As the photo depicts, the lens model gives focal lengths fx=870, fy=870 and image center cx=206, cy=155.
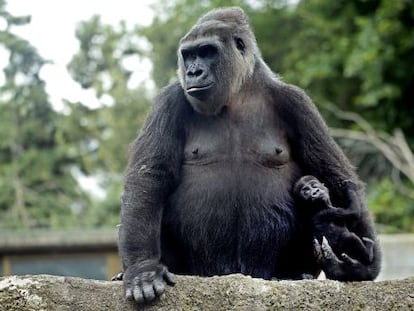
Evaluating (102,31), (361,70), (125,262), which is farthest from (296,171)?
(102,31)

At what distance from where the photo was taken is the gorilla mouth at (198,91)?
16.7ft

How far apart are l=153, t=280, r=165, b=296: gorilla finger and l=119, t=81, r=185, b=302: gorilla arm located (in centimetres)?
8

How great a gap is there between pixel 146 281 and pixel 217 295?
0.38 m

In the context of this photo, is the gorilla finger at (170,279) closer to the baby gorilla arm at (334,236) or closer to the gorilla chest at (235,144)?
the baby gorilla arm at (334,236)

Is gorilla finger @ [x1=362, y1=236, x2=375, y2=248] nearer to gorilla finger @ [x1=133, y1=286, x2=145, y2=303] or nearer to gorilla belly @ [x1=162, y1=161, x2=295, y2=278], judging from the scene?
gorilla belly @ [x1=162, y1=161, x2=295, y2=278]

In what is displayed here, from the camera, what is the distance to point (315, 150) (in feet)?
17.7

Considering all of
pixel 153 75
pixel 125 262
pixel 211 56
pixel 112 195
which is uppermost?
pixel 211 56

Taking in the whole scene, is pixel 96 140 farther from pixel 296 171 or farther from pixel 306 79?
pixel 296 171

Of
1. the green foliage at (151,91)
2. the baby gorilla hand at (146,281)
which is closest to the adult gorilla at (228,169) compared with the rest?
the baby gorilla hand at (146,281)

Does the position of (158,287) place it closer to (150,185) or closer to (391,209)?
(150,185)

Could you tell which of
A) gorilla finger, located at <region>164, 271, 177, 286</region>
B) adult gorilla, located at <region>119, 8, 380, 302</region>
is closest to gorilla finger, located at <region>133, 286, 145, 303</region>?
gorilla finger, located at <region>164, 271, 177, 286</region>

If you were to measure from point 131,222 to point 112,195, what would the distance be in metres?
15.4

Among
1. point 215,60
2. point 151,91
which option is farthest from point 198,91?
point 151,91

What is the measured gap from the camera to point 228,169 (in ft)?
17.1
